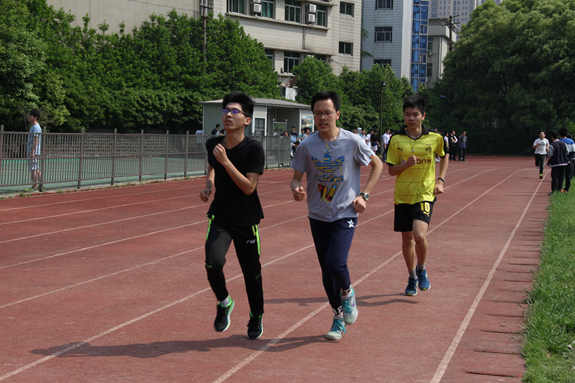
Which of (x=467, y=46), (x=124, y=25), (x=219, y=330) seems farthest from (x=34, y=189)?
(x=467, y=46)

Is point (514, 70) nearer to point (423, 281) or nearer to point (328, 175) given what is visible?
point (423, 281)

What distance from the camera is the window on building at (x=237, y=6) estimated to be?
5062cm

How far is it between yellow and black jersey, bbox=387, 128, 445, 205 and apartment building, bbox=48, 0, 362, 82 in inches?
1510

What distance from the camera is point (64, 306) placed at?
6.10 metres

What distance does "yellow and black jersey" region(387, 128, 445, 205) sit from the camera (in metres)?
6.53

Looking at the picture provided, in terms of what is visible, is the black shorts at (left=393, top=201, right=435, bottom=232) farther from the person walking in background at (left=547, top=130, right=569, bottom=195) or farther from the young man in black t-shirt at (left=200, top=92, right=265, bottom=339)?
the person walking in background at (left=547, top=130, right=569, bottom=195)

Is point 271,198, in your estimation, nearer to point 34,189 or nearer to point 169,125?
point 34,189

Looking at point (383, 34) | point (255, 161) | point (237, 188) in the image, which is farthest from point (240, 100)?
point (383, 34)

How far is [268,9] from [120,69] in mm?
17811

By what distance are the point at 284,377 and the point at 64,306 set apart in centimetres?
264

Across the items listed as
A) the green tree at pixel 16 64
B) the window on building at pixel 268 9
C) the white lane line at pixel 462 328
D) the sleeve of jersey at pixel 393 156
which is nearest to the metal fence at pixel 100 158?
the green tree at pixel 16 64

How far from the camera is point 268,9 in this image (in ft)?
174

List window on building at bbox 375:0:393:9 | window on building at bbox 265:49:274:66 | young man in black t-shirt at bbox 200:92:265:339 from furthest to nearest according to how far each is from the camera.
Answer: window on building at bbox 375:0:393:9 → window on building at bbox 265:49:274:66 → young man in black t-shirt at bbox 200:92:265:339

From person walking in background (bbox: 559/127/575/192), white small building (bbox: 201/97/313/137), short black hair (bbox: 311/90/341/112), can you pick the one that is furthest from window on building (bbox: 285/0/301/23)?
short black hair (bbox: 311/90/341/112)
